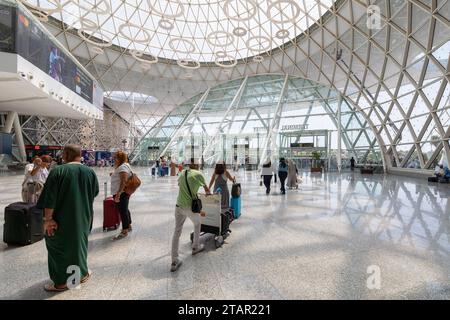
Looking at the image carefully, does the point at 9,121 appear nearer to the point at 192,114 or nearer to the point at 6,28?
the point at 6,28

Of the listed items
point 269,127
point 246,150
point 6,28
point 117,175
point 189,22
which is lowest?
point 117,175

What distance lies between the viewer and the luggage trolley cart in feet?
16.1

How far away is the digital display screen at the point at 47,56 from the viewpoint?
16094mm

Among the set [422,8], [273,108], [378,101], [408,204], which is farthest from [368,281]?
[273,108]

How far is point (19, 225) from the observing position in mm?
4719

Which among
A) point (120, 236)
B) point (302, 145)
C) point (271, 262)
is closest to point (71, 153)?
point (120, 236)

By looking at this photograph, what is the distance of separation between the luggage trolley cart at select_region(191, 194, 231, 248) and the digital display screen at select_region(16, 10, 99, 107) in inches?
717

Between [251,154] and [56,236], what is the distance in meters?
31.5

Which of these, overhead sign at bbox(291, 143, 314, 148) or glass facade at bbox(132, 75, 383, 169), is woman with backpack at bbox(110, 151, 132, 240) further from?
overhead sign at bbox(291, 143, 314, 148)

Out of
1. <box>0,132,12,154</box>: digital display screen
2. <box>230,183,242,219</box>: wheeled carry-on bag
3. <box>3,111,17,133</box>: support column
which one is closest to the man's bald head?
<box>230,183,242,219</box>: wheeled carry-on bag

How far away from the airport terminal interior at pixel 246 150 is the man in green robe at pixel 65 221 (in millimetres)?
26

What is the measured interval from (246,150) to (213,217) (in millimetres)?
29921

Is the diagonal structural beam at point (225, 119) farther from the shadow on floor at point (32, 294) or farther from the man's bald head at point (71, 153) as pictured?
the shadow on floor at point (32, 294)

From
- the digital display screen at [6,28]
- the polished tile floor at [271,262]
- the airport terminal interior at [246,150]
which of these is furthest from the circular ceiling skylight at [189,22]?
the polished tile floor at [271,262]
